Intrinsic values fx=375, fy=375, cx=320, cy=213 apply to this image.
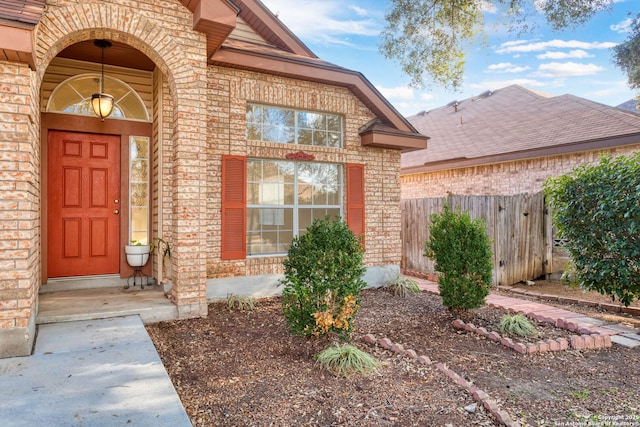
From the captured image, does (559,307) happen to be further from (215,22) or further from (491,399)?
(215,22)

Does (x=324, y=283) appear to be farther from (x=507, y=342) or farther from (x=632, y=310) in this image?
(x=632, y=310)

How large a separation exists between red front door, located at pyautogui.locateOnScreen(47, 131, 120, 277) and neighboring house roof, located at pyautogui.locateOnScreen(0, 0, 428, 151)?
129 cm

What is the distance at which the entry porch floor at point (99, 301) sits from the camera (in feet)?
13.7

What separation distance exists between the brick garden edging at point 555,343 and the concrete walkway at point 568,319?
0.24m

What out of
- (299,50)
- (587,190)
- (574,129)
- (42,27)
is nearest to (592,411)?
(587,190)

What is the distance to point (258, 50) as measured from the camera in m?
5.86

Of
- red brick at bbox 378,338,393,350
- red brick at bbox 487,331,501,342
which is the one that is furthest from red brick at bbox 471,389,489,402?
red brick at bbox 487,331,501,342

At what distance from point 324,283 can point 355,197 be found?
3.45 meters

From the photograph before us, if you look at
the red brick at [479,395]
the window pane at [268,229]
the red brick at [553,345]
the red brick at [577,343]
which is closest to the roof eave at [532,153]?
the red brick at [577,343]

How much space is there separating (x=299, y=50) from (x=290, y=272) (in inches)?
199

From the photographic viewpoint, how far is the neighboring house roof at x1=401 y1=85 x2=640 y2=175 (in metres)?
8.59

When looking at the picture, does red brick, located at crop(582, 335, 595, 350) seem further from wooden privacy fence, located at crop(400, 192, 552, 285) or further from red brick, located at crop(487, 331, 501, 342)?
wooden privacy fence, located at crop(400, 192, 552, 285)

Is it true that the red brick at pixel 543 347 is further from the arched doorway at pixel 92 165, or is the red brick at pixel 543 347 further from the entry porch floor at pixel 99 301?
the arched doorway at pixel 92 165

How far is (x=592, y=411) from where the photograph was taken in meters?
2.79
